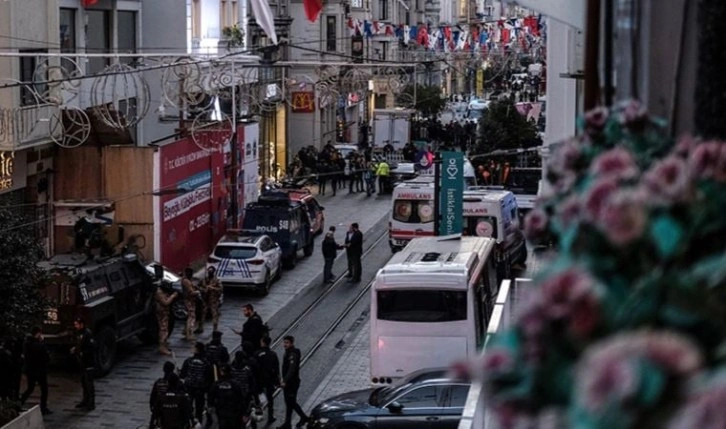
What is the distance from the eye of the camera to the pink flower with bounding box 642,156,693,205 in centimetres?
255

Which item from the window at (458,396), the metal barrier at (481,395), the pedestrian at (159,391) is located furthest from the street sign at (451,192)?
the metal barrier at (481,395)

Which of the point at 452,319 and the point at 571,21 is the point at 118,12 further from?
the point at 571,21

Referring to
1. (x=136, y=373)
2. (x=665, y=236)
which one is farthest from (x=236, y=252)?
(x=665, y=236)

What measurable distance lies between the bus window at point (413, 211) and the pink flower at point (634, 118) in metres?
33.1

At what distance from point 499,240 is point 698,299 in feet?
102

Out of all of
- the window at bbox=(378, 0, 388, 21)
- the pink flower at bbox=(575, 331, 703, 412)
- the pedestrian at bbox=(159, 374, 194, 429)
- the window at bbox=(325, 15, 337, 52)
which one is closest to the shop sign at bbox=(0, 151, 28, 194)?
the pedestrian at bbox=(159, 374, 194, 429)

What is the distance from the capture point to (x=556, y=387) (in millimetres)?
2215

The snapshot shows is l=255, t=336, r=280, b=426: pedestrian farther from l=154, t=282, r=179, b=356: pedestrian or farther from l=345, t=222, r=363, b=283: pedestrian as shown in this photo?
l=345, t=222, r=363, b=283: pedestrian

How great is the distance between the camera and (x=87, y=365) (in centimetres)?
2028

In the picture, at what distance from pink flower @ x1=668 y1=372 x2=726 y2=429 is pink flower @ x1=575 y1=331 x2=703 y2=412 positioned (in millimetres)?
46

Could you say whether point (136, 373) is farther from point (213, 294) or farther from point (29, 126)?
point (29, 126)

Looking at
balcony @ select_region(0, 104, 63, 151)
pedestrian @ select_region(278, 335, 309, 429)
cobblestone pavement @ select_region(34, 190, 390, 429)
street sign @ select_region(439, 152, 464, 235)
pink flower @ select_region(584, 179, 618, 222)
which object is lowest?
cobblestone pavement @ select_region(34, 190, 390, 429)

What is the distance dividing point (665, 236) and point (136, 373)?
2138 centimetres

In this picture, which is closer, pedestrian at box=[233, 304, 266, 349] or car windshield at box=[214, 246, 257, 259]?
pedestrian at box=[233, 304, 266, 349]
